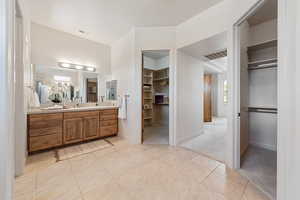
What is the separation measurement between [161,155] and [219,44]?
2487mm

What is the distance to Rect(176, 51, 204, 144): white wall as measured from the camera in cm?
300

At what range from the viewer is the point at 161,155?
2.46 meters

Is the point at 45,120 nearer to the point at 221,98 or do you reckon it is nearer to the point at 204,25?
the point at 204,25

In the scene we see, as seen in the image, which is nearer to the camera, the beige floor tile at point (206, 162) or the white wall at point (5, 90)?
the white wall at point (5, 90)

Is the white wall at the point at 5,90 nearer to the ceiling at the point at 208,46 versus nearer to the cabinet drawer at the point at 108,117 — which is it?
the cabinet drawer at the point at 108,117

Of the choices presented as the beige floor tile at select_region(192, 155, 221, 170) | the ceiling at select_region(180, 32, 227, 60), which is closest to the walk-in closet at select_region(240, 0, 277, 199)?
the ceiling at select_region(180, 32, 227, 60)

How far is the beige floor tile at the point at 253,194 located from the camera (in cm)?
141

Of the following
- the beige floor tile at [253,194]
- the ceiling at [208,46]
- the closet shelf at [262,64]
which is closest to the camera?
the beige floor tile at [253,194]

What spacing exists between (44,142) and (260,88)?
4.64m

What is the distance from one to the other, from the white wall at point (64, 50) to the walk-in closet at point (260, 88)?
3.47 meters

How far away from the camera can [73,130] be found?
2848mm

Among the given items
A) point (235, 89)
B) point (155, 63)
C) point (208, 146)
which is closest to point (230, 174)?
point (208, 146)

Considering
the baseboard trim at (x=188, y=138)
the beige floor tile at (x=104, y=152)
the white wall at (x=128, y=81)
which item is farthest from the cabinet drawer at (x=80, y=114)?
the baseboard trim at (x=188, y=138)

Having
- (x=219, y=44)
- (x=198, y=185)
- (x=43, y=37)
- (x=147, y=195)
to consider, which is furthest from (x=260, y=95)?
(x=43, y=37)
